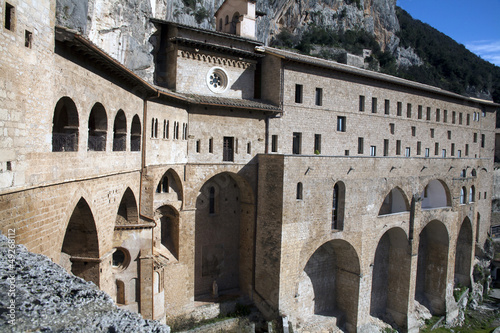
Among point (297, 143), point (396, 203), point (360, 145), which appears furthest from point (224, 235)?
point (360, 145)

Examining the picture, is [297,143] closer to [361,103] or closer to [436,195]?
[361,103]

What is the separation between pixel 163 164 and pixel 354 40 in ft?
185

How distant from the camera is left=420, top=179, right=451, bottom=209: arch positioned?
89.8ft

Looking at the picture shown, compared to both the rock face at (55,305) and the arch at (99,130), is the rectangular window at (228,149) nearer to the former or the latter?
the arch at (99,130)

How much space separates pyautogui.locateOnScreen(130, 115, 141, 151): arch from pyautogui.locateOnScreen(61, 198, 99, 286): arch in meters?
4.25

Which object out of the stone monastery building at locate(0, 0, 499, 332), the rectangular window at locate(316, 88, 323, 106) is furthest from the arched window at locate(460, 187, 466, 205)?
the rectangular window at locate(316, 88, 323, 106)

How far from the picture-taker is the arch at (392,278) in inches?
957

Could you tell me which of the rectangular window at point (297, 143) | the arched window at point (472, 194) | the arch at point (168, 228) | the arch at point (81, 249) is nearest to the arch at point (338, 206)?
the rectangular window at point (297, 143)

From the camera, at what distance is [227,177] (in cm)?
2142

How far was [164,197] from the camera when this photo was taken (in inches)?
719

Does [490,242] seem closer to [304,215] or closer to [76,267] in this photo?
[304,215]

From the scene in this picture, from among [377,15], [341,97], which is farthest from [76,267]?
[377,15]

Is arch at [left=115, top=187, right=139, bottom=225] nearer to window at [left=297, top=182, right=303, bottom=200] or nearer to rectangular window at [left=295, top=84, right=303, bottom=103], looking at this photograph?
window at [left=297, top=182, right=303, bottom=200]

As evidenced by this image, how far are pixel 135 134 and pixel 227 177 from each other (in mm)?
7543
